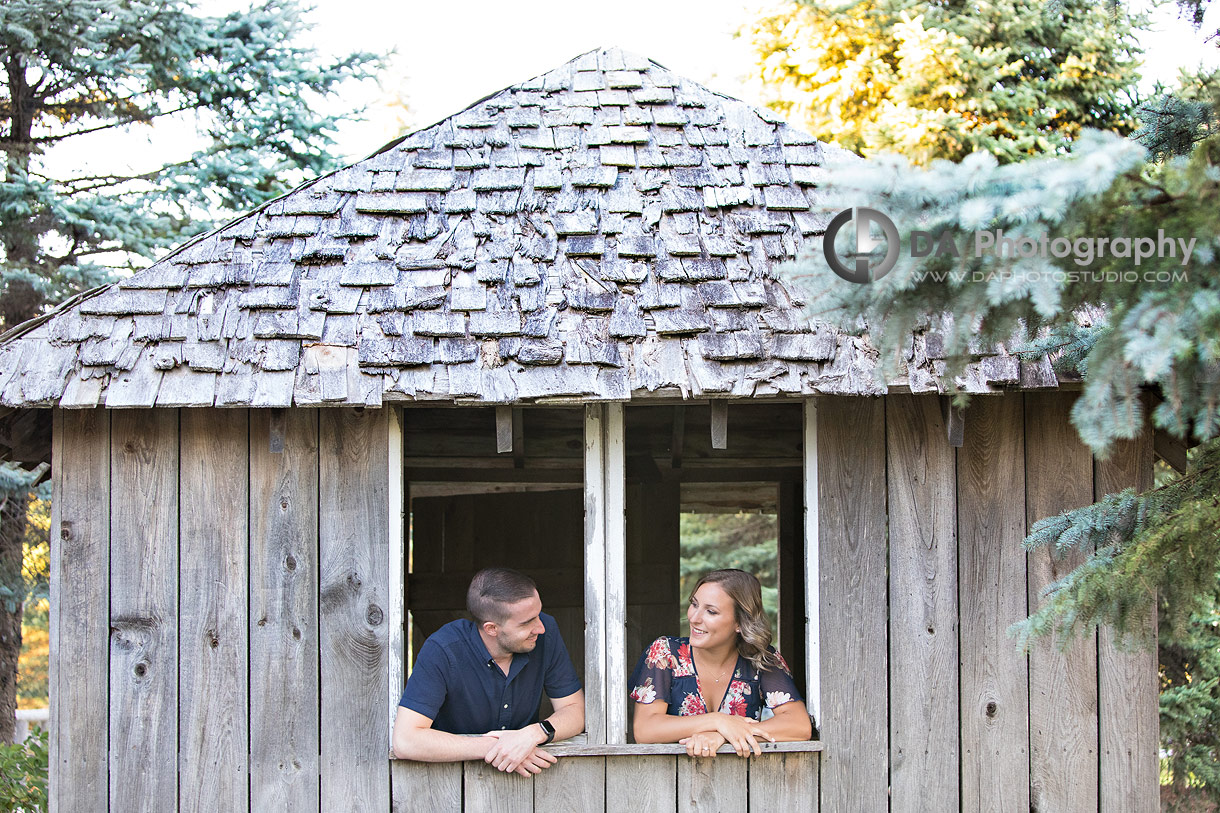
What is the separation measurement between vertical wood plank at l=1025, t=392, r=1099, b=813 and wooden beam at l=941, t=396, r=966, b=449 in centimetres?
34

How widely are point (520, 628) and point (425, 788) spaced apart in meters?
0.69

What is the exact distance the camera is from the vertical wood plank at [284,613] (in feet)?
12.6

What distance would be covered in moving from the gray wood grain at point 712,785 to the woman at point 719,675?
0.40ft

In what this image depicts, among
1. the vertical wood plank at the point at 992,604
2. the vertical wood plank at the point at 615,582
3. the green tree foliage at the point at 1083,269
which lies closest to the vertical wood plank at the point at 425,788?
the vertical wood plank at the point at 615,582

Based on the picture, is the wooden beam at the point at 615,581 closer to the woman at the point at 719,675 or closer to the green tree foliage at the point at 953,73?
the woman at the point at 719,675

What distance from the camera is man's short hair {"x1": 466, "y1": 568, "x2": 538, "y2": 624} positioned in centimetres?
402

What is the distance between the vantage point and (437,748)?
3.74 m

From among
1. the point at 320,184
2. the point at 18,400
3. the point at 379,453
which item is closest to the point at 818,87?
the point at 320,184

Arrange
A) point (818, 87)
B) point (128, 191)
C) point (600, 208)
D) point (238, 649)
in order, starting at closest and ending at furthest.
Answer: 1. point (238, 649)
2. point (600, 208)
3. point (128, 191)
4. point (818, 87)

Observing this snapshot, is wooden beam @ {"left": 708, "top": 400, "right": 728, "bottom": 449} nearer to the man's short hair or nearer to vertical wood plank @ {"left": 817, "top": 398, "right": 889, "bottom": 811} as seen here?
vertical wood plank @ {"left": 817, "top": 398, "right": 889, "bottom": 811}

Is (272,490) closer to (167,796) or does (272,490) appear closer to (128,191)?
(167,796)

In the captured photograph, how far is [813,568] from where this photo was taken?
4012 millimetres

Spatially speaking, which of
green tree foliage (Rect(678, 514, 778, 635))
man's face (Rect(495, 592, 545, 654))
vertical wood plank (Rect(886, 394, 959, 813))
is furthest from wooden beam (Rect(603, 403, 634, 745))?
green tree foliage (Rect(678, 514, 778, 635))

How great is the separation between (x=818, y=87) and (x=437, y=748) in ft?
30.7
